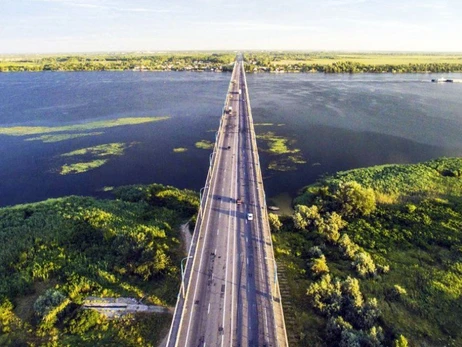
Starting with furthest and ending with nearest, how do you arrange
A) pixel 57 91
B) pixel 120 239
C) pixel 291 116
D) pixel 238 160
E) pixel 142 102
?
pixel 57 91 → pixel 142 102 → pixel 291 116 → pixel 238 160 → pixel 120 239

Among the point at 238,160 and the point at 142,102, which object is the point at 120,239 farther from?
the point at 142,102

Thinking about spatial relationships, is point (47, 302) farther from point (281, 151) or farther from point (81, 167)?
point (281, 151)

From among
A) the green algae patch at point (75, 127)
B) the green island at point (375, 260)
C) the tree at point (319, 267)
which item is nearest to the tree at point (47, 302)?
the green island at point (375, 260)

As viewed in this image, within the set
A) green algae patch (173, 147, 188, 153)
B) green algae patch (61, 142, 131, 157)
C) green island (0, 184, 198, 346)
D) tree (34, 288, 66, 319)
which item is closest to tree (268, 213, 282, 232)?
green island (0, 184, 198, 346)

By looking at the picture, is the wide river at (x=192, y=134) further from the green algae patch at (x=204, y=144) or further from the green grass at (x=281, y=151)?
the green algae patch at (x=204, y=144)

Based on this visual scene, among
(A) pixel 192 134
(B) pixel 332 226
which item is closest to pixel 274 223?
(B) pixel 332 226

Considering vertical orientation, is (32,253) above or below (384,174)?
below

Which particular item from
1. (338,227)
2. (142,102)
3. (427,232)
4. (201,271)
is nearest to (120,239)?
(201,271)
